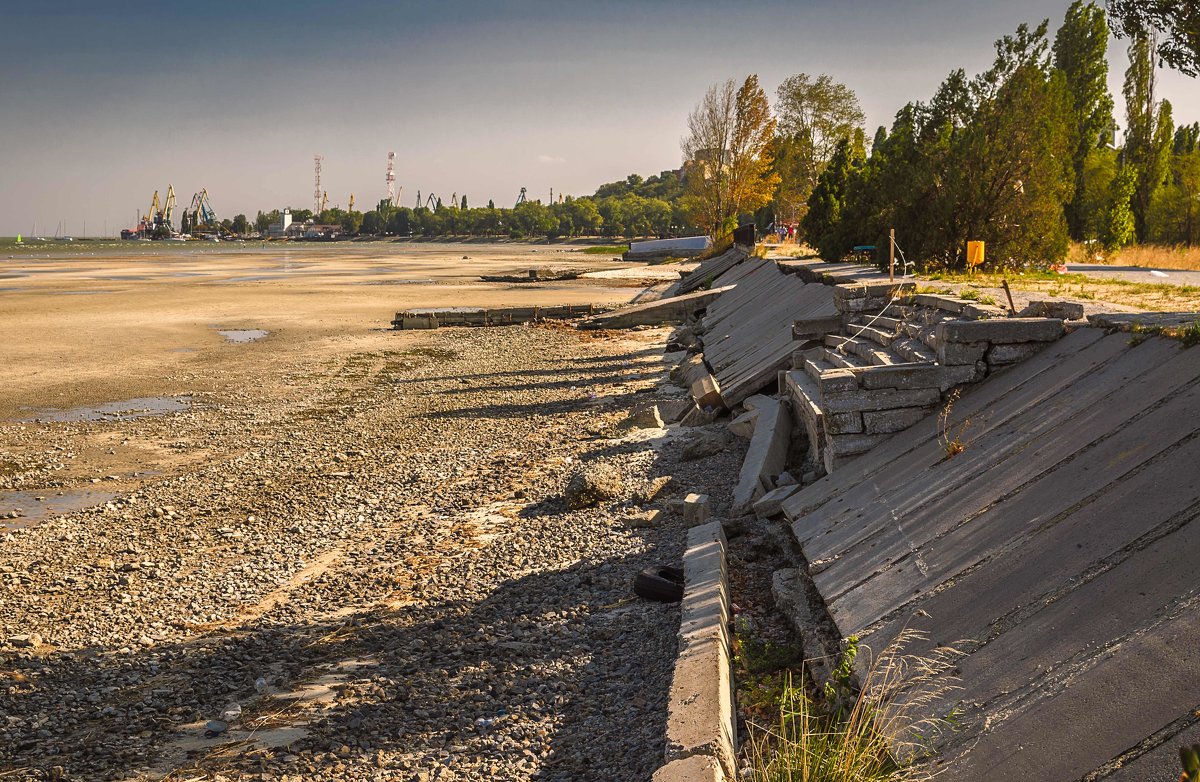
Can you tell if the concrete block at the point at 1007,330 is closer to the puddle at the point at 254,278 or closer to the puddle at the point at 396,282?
the puddle at the point at 396,282

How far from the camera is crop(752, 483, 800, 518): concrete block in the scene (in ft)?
29.7

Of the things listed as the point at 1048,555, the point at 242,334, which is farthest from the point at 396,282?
the point at 1048,555

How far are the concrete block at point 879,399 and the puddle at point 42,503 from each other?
9.50 meters

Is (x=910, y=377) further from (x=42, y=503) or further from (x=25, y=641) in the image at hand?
(x=42, y=503)

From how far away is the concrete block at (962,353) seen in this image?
330 inches

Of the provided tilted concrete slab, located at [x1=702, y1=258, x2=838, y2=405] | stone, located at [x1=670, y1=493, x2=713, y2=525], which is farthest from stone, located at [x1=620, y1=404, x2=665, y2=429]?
stone, located at [x1=670, y1=493, x2=713, y2=525]

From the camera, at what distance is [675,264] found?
71.7 meters

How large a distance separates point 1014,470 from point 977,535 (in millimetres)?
743

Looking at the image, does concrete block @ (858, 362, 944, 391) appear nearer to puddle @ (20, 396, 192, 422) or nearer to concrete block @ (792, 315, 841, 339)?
concrete block @ (792, 315, 841, 339)

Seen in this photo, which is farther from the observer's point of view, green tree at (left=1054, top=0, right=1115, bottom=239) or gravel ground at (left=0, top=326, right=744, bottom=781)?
green tree at (left=1054, top=0, right=1115, bottom=239)

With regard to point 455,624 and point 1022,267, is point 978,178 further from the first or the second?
point 455,624

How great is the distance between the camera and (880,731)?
4773mm

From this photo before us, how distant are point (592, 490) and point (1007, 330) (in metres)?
4.77

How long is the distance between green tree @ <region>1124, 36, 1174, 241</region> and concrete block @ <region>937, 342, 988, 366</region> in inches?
1280
